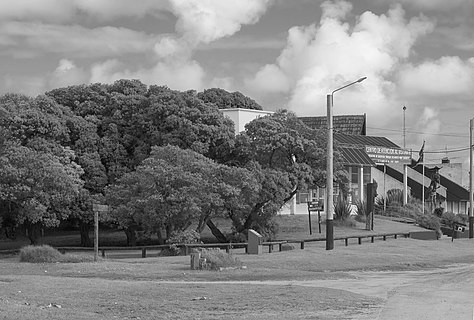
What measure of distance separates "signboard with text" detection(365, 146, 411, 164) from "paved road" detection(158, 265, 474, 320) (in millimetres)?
36236

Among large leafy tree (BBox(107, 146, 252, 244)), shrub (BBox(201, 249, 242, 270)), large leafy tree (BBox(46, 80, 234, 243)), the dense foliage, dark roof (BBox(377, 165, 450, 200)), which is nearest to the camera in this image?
shrub (BBox(201, 249, 242, 270))

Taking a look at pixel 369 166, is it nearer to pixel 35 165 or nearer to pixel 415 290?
pixel 35 165

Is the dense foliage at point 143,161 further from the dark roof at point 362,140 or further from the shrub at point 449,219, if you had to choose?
the shrub at point 449,219

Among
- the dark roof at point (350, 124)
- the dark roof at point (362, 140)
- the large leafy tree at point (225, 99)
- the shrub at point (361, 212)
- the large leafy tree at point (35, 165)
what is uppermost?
the dark roof at point (350, 124)

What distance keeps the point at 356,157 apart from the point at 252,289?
48479 millimetres

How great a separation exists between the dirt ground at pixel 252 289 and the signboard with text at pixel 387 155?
3429 cm

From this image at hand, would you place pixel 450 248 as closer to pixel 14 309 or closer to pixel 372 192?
pixel 372 192

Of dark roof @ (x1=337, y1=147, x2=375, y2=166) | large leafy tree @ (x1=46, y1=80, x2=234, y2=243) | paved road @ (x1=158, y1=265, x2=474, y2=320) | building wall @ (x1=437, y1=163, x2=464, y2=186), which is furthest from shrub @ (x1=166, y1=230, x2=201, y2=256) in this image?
building wall @ (x1=437, y1=163, x2=464, y2=186)

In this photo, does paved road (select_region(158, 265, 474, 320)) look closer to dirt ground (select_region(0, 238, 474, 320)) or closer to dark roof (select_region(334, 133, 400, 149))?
dirt ground (select_region(0, 238, 474, 320))

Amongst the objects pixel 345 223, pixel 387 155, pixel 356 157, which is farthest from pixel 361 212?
pixel 387 155

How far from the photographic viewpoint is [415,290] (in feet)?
67.0

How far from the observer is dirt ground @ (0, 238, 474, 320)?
47.7ft

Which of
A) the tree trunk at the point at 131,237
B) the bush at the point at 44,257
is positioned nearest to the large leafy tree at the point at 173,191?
the tree trunk at the point at 131,237

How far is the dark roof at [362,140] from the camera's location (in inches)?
2717
